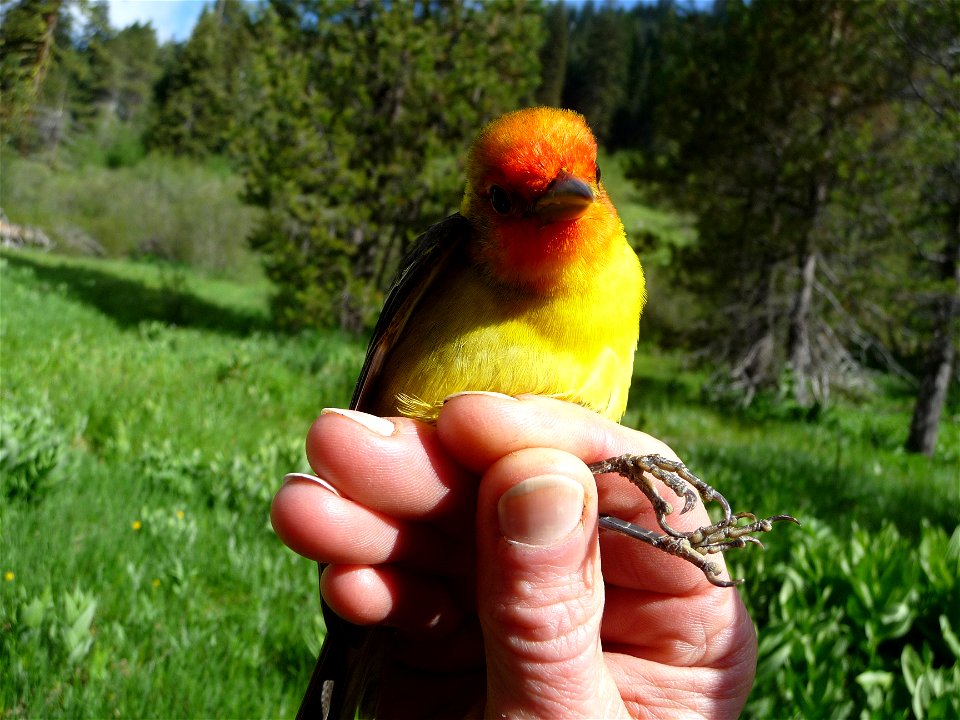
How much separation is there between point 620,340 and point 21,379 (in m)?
6.28

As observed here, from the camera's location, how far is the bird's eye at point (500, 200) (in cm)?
215

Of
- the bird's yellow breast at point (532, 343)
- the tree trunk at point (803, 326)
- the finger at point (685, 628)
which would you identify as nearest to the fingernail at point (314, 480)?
the bird's yellow breast at point (532, 343)

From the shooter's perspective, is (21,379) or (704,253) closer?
(21,379)

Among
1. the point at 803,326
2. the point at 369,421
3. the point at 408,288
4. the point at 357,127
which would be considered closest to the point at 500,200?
the point at 408,288

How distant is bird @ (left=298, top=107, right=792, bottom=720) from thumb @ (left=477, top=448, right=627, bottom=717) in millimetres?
325

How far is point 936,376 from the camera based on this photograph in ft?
31.0

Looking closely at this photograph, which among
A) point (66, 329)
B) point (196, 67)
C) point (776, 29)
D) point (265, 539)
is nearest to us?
point (265, 539)

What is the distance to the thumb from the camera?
1580 millimetres

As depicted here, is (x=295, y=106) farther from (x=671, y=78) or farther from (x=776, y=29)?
(x=776, y=29)

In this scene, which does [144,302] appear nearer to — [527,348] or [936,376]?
[936,376]

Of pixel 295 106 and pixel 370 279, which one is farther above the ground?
pixel 295 106

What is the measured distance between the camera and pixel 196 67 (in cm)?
3622

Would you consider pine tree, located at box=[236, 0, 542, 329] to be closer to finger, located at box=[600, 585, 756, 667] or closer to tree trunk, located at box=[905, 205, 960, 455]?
tree trunk, located at box=[905, 205, 960, 455]

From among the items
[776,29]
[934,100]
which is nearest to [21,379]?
[934,100]
